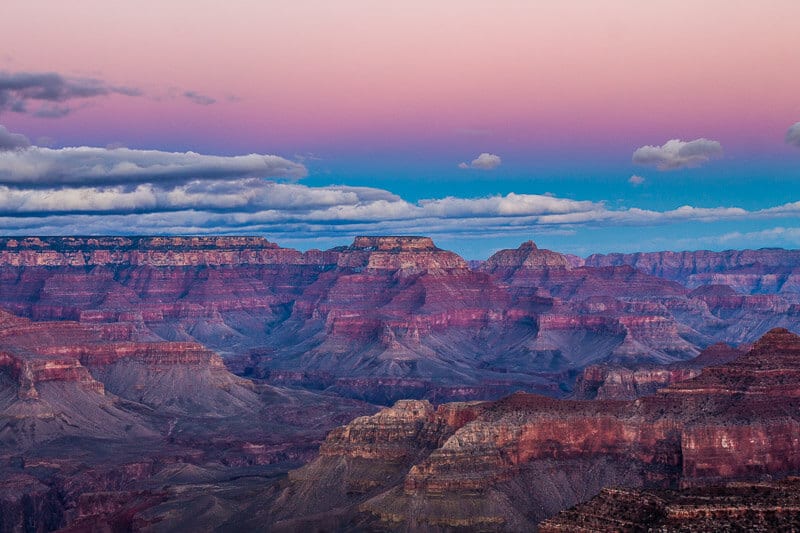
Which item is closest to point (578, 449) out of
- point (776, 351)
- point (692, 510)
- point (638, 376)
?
point (776, 351)

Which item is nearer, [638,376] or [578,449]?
[578,449]

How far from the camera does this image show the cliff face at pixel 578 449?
117m

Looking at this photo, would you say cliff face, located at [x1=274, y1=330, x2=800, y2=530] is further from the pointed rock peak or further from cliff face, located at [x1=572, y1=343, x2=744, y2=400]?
cliff face, located at [x1=572, y1=343, x2=744, y2=400]

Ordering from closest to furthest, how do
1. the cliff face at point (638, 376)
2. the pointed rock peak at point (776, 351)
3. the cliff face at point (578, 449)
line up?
the cliff face at point (578, 449) < the pointed rock peak at point (776, 351) < the cliff face at point (638, 376)

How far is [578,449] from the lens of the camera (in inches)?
4993

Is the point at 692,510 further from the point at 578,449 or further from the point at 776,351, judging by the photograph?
the point at 776,351

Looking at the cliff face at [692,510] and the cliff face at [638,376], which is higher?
the cliff face at [692,510]

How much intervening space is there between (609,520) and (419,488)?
47.1m

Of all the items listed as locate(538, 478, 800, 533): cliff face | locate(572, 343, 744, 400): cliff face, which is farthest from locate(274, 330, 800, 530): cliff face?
locate(572, 343, 744, 400): cliff face

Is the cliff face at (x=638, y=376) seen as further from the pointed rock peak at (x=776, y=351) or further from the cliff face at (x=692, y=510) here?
the cliff face at (x=692, y=510)

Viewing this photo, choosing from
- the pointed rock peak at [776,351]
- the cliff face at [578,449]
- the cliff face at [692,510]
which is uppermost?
the pointed rock peak at [776,351]

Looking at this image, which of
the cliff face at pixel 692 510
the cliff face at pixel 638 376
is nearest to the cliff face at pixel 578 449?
the cliff face at pixel 692 510

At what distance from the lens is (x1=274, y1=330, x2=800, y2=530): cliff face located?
117m

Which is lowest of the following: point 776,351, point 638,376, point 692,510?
point 638,376
